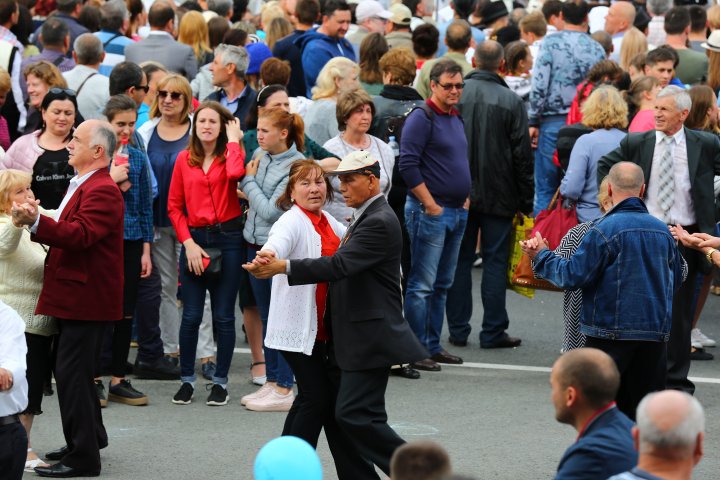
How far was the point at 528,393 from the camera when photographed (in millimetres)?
9062

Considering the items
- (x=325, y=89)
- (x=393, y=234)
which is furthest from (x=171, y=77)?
(x=393, y=234)

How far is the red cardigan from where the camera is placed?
8570 mm

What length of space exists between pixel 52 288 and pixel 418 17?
Answer: 932cm

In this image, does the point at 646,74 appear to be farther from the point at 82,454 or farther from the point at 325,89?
the point at 82,454

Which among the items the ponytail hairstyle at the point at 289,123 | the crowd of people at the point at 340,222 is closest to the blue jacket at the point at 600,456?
the crowd of people at the point at 340,222

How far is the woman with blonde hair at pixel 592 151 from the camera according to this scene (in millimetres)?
9695

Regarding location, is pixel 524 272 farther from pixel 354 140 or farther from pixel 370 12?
pixel 370 12

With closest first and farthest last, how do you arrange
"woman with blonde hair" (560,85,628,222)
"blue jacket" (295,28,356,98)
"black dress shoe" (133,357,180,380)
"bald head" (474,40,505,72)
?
"black dress shoe" (133,357,180,380)
"woman with blonde hair" (560,85,628,222)
"bald head" (474,40,505,72)
"blue jacket" (295,28,356,98)

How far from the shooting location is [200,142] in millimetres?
8617

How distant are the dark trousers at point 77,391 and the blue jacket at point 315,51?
5.58m

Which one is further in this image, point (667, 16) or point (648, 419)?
point (667, 16)

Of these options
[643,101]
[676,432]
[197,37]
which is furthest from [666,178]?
[197,37]

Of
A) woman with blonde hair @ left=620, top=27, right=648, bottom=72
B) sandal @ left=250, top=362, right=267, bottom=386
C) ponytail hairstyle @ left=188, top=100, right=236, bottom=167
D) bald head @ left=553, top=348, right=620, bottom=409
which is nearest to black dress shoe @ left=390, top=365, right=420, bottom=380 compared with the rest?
sandal @ left=250, top=362, right=267, bottom=386

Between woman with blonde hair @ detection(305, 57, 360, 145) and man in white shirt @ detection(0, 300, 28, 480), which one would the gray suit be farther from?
man in white shirt @ detection(0, 300, 28, 480)
